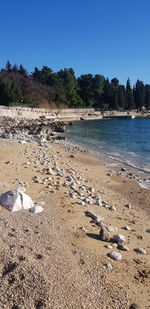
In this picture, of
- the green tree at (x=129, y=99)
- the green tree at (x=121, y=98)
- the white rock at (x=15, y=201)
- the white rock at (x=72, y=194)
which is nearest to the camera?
Result: the white rock at (x=15, y=201)

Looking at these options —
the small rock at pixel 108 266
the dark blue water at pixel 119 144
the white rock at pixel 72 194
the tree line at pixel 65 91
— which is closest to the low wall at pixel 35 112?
the tree line at pixel 65 91

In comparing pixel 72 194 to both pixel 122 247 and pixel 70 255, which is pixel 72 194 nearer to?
pixel 122 247

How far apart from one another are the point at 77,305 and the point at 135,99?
15103 cm

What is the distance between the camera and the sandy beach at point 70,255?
14.8 feet

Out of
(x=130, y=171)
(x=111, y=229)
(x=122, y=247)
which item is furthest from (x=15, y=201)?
(x=130, y=171)

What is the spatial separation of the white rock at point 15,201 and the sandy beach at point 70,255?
180 mm

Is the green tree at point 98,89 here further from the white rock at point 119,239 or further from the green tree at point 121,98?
the white rock at point 119,239

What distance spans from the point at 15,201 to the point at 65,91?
356 feet

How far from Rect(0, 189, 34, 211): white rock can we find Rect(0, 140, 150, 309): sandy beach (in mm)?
180

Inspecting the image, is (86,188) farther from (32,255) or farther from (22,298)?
Result: (22,298)

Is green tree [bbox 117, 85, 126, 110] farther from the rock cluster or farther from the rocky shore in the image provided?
the rocky shore

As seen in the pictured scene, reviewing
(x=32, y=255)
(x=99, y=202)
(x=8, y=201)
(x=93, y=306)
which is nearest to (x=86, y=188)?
(x=99, y=202)

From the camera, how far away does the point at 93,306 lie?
4.36 m

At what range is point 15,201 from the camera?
7.21m
